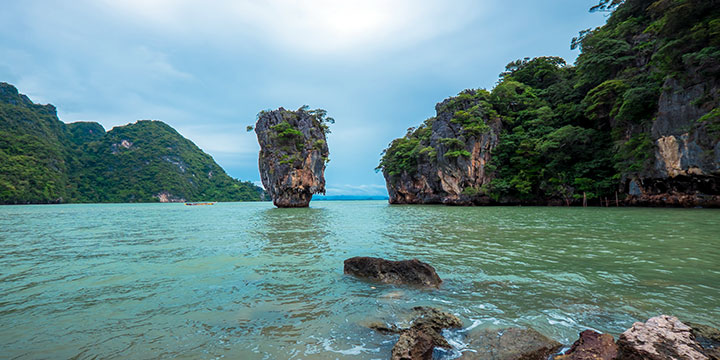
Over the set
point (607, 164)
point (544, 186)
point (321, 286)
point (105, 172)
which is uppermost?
point (105, 172)

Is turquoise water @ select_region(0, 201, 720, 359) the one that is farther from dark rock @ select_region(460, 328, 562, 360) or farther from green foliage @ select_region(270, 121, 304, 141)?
green foliage @ select_region(270, 121, 304, 141)

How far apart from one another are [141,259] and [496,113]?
1455 inches

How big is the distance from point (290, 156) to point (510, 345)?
36.1m

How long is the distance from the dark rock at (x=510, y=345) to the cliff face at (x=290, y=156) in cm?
3481

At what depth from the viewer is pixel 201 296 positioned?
438cm

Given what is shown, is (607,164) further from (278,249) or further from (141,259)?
(141,259)

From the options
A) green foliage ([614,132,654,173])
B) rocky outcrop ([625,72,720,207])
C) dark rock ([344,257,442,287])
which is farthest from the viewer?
green foliage ([614,132,654,173])

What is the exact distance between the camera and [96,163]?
281 feet

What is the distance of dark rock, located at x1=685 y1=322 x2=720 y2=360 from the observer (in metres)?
2.24

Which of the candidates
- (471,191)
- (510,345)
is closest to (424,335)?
(510,345)

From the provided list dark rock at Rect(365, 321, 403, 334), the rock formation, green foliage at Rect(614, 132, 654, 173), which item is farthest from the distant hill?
green foliage at Rect(614, 132, 654, 173)

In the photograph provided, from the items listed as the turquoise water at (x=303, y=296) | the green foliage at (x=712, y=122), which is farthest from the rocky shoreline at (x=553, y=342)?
the green foliage at (x=712, y=122)

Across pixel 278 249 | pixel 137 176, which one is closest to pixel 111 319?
pixel 278 249

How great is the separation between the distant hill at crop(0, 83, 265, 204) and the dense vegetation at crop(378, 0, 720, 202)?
261 ft
